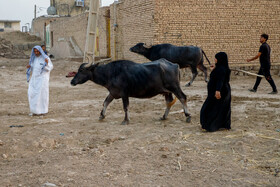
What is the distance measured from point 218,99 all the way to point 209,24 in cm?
843

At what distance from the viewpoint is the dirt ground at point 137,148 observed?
429 cm

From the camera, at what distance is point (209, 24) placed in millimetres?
14164

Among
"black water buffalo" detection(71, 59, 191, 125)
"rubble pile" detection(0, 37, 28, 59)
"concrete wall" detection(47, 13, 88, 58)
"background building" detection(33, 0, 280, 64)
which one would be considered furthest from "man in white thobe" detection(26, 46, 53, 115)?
"rubble pile" detection(0, 37, 28, 59)

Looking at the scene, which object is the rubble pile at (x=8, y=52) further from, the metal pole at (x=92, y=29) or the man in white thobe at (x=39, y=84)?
the man in white thobe at (x=39, y=84)

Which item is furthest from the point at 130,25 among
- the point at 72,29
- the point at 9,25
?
the point at 9,25

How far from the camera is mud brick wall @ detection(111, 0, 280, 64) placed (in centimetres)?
1362

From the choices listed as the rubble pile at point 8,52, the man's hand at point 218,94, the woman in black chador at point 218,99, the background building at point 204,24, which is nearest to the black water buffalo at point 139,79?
the woman in black chador at point 218,99

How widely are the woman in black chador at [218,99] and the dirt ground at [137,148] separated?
0.64 feet

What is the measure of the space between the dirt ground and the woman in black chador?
7.7 inches

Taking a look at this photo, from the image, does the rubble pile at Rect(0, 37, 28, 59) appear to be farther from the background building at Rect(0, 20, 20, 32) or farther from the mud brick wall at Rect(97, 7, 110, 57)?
the background building at Rect(0, 20, 20, 32)

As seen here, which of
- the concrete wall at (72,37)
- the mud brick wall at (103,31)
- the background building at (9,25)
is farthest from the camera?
the background building at (9,25)

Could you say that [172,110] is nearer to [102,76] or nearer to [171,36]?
[102,76]

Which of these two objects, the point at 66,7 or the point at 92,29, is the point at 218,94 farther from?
the point at 66,7

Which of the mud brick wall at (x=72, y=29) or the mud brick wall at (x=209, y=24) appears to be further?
the mud brick wall at (x=72, y=29)
